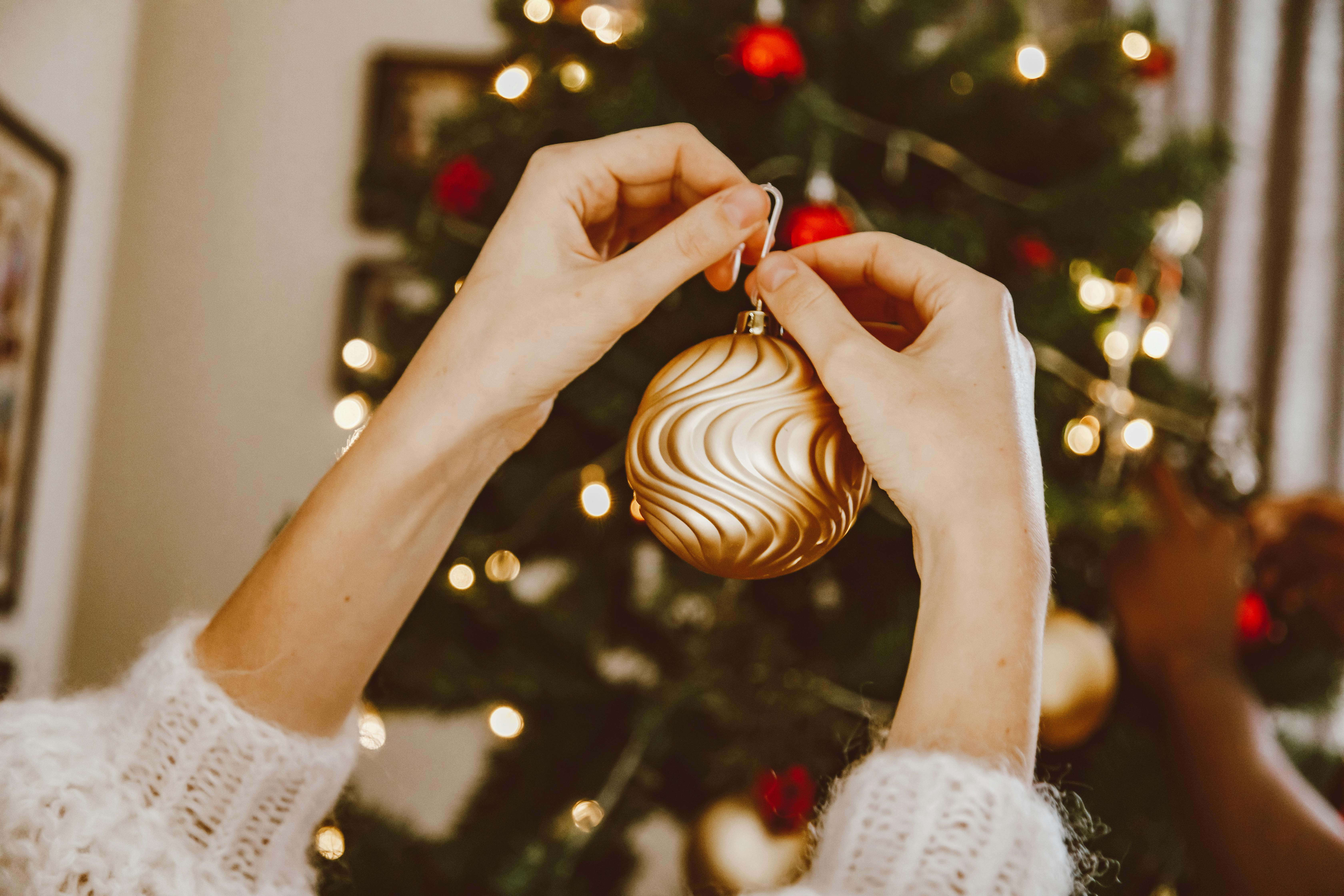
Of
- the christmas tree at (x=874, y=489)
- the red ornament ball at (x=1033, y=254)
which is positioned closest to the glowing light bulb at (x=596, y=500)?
the christmas tree at (x=874, y=489)

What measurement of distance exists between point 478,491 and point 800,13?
79cm

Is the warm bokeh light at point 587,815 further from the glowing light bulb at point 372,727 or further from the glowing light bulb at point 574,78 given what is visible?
the glowing light bulb at point 574,78

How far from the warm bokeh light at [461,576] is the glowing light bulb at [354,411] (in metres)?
0.26

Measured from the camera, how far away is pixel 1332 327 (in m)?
1.79

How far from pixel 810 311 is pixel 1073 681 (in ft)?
2.11

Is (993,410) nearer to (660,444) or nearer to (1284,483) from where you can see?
(660,444)

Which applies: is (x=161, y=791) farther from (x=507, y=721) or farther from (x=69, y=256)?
(x=69, y=256)

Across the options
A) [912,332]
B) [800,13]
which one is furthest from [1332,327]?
[912,332]

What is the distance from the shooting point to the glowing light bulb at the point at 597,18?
41.3 inches

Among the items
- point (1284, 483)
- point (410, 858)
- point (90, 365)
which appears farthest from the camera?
point (90, 365)

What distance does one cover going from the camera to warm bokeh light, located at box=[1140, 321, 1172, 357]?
3.42 ft

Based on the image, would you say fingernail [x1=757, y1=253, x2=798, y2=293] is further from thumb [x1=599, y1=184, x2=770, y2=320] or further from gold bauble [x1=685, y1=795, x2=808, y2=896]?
gold bauble [x1=685, y1=795, x2=808, y2=896]

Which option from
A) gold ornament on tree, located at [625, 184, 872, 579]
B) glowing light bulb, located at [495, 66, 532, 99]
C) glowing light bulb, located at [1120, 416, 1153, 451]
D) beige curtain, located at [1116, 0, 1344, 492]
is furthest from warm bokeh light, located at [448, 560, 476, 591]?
beige curtain, located at [1116, 0, 1344, 492]

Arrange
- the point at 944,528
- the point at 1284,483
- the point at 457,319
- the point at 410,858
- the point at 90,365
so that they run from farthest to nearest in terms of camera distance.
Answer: the point at 90,365 → the point at 1284,483 → the point at 410,858 → the point at 457,319 → the point at 944,528
